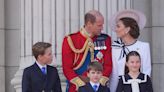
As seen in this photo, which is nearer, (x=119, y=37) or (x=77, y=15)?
(x=119, y=37)

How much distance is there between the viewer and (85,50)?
839 cm

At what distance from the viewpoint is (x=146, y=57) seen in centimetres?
835

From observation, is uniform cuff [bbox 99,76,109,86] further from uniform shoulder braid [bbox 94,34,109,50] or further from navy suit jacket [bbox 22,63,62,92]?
navy suit jacket [bbox 22,63,62,92]

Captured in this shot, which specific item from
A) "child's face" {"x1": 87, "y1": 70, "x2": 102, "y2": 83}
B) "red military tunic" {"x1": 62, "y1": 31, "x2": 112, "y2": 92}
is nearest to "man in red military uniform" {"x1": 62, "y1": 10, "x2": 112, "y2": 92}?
"red military tunic" {"x1": 62, "y1": 31, "x2": 112, "y2": 92}

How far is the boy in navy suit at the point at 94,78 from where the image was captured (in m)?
7.89

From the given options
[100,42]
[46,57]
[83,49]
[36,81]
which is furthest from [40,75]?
[100,42]

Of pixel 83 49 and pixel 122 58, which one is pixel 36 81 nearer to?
pixel 83 49

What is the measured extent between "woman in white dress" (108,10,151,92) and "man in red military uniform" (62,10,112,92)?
10cm

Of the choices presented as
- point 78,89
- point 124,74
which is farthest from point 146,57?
point 78,89

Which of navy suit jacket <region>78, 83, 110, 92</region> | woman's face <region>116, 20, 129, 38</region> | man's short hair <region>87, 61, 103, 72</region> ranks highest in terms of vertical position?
woman's face <region>116, 20, 129, 38</region>

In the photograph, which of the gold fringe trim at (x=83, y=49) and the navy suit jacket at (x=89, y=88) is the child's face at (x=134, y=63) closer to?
the navy suit jacket at (x=89, y=88)

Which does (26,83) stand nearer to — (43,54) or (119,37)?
(43,54)

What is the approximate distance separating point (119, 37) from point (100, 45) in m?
0.25

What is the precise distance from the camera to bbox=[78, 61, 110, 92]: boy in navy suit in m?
7.89
